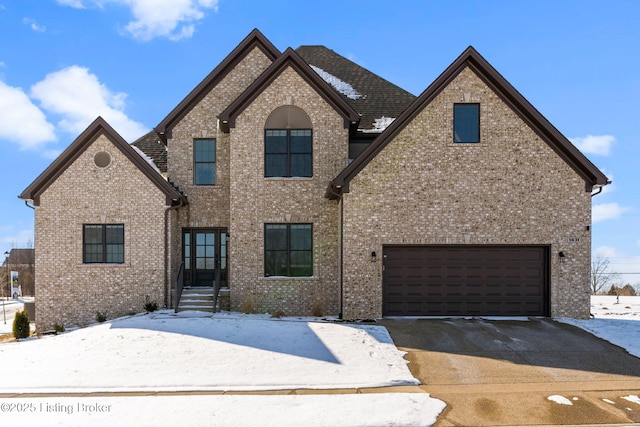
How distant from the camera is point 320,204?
16000 millimetres

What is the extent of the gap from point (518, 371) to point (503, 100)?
8927mm

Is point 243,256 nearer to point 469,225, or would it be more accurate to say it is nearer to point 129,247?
point 129,247

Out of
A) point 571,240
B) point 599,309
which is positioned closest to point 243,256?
point 571,240

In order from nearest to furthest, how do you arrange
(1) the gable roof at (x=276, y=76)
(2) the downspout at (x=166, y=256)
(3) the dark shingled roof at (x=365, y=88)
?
(1) the gable roof at (x=276, y=76) < (2) the downspout at (x=166, y=256) < (3) the dark shingled roof at (x=365, y=88)

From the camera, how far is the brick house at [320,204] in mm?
14398

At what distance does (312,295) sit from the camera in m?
15.7

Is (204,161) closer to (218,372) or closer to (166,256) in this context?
(166,256)

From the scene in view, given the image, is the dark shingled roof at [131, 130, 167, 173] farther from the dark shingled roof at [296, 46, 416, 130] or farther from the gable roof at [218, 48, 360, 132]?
the dark shingled roof at [296, 46, 416, 130]

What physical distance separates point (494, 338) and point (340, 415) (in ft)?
21.2

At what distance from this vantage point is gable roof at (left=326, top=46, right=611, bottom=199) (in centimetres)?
1421

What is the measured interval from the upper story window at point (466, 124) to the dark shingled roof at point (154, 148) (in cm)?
1123

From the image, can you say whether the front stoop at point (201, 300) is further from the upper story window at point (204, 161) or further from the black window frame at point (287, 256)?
the upper story window at point (204, 161)

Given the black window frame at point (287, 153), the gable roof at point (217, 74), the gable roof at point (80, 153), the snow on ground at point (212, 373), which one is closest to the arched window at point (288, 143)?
the black window frame at point (287, 153)

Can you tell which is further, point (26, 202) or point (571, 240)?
point (26, 202)
